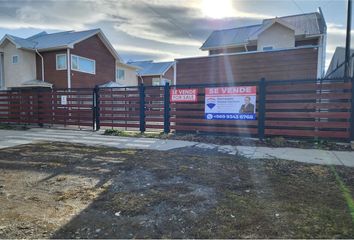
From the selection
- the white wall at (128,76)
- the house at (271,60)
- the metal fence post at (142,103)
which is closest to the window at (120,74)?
the white wall at (128,76)

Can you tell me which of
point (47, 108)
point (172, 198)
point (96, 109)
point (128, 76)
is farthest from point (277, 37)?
point (128, 76)

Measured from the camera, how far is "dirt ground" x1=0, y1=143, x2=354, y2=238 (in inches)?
121

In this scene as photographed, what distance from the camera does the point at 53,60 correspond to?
1928 cm

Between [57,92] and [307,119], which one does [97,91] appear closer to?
[57,92]

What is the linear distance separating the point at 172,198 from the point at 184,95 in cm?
643

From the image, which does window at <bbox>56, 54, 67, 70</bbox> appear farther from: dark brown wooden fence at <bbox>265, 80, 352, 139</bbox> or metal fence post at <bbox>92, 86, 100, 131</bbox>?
dark brown wooden fence at <bbox>265, 80, 352, 139</bbox>

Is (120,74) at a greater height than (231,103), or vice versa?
(120,74)

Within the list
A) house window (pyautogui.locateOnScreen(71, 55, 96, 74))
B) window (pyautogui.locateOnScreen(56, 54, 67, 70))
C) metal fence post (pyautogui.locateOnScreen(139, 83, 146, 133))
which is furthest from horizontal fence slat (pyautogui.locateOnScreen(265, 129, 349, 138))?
window (pyautogui.locateOnScreen(56, 54, 67, 70))

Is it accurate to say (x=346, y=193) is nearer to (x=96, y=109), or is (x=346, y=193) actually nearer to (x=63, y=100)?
(x=96, y=109)

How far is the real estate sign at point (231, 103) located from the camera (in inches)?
356

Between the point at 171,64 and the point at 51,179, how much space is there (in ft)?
102

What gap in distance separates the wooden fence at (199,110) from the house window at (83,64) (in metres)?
5.76

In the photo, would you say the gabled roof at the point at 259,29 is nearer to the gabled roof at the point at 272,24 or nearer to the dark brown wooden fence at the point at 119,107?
the gabled roof at the point at 272,24

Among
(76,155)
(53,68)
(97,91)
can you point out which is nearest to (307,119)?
(76,155)
